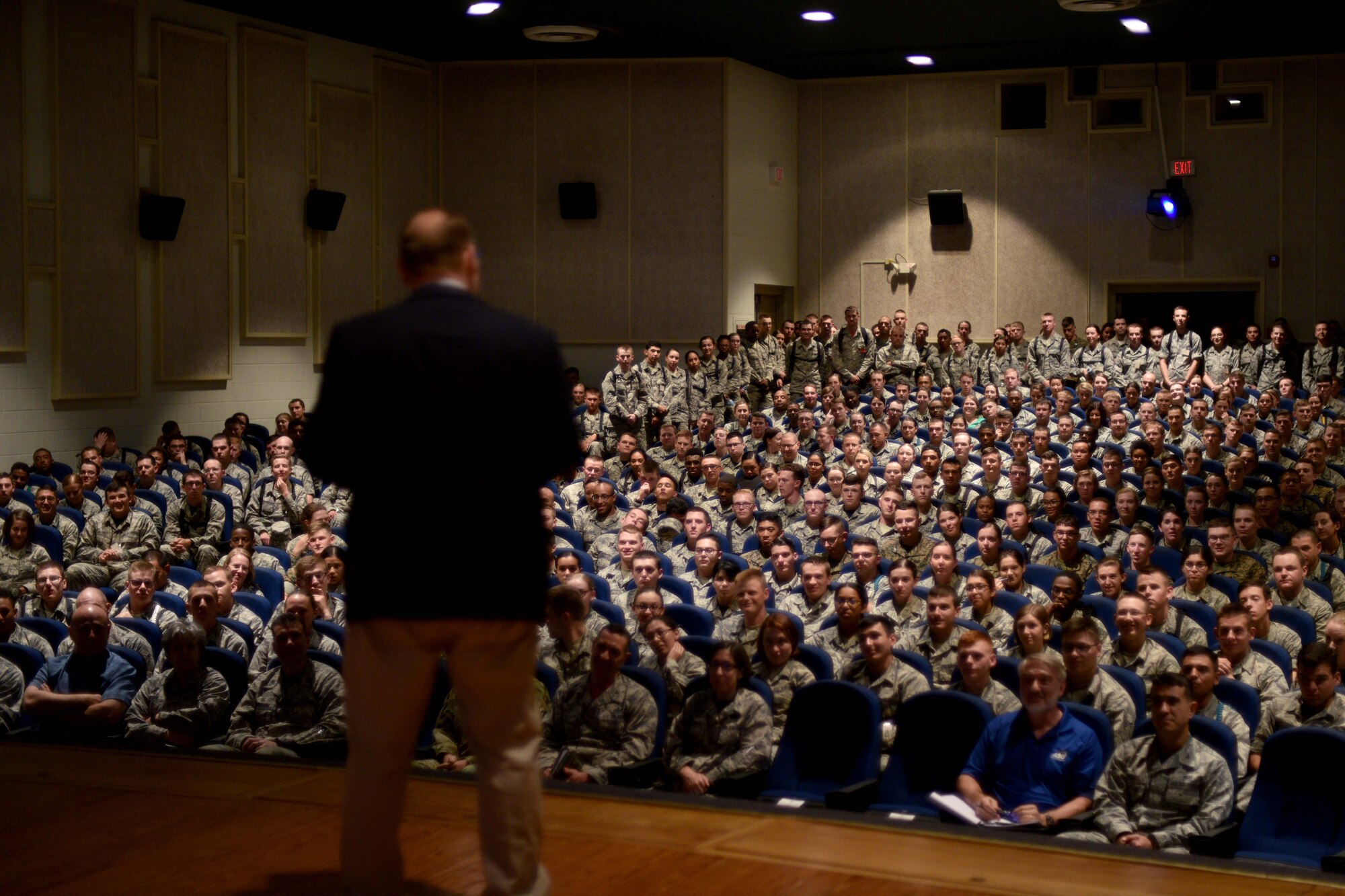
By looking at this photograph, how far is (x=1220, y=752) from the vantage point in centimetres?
368

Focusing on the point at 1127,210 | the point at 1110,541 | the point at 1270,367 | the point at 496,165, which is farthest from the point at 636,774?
the point at 1127,210

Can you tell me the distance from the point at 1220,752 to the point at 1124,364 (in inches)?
319

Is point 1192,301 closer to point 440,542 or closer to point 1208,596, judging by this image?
point 1208,596

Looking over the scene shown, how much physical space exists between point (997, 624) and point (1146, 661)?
2.52 ft

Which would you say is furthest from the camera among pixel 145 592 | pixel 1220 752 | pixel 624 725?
pixel 145 592

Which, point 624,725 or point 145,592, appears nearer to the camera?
point 624,725

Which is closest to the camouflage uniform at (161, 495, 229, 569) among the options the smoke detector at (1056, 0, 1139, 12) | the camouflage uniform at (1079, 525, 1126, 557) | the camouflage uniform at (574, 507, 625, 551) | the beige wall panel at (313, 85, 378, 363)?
the camouflage uniform at (574, 507, 625, 551)

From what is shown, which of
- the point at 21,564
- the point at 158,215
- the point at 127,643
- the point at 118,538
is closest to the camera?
the point at 127,643

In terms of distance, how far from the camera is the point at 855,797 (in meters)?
3.83

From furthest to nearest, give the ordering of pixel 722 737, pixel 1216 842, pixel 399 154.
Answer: pixel 399 154
pixel 722 737
pixel 1216 842

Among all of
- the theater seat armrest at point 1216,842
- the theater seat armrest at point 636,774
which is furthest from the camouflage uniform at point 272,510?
the theater seat armrest at point 1216,842

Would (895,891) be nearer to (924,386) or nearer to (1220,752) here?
(1220,752)

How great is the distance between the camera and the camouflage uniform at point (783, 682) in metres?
4.56

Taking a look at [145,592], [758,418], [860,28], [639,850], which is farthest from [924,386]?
[639,850]
